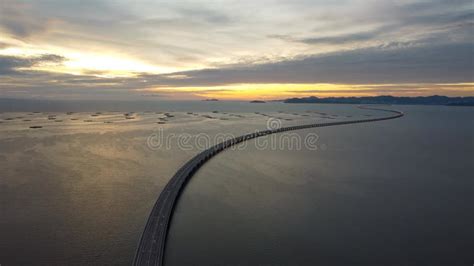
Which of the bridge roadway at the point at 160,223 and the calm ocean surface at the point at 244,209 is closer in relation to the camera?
the bridge roadway at the point at 160,223

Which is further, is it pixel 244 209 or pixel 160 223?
pixel 244 209

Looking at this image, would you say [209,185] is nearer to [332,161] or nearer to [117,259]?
[117,259]

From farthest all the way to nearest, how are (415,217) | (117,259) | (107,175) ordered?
(107,175) < (415,217) < (117,259)

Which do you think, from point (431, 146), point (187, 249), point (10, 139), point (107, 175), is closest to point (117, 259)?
point (187, 249)

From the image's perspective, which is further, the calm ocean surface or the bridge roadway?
the calm ocean surface

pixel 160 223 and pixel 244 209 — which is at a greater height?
pixel 160 223

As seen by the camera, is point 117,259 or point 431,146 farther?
point 431,146

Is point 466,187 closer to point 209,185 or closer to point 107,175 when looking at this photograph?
point 209,185

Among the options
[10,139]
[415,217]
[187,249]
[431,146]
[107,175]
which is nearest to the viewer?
[187,249]
